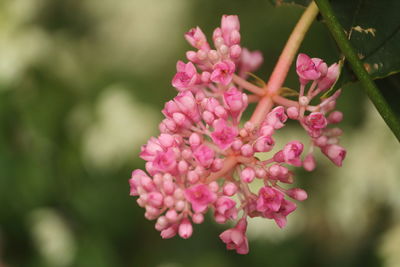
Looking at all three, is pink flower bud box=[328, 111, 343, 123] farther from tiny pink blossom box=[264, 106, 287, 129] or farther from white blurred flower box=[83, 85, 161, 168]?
white blurred flower box=[83, 85, 161, 168]

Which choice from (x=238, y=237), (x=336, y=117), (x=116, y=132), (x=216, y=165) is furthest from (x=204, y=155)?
(x=116, y=132)

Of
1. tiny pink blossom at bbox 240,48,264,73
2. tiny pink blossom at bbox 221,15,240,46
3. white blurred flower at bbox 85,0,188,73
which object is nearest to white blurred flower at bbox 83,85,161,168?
white blurred flower at bbox 85,0,188,73

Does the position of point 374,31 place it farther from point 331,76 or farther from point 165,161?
point 165,161

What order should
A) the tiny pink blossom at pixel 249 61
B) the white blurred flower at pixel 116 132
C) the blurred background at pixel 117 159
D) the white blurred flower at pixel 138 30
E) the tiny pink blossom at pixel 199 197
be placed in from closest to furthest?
the tiny pink blossom at pixel 199 197
the tiny pink blossom at pixel 249 61
the blurred background at pixel 117 159
the white blurred flower at pixel 116 132
the white blurred flower at pixel 138 30

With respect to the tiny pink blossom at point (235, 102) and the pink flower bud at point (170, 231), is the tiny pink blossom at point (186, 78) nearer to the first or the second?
the tiny pink blossom at point (235, 102)

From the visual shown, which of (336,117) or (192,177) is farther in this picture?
(336,117)

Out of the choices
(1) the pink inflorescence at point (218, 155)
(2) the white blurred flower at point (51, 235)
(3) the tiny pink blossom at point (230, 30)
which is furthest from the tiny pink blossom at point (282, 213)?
(2) the white blurred flower at point (51, 235)
